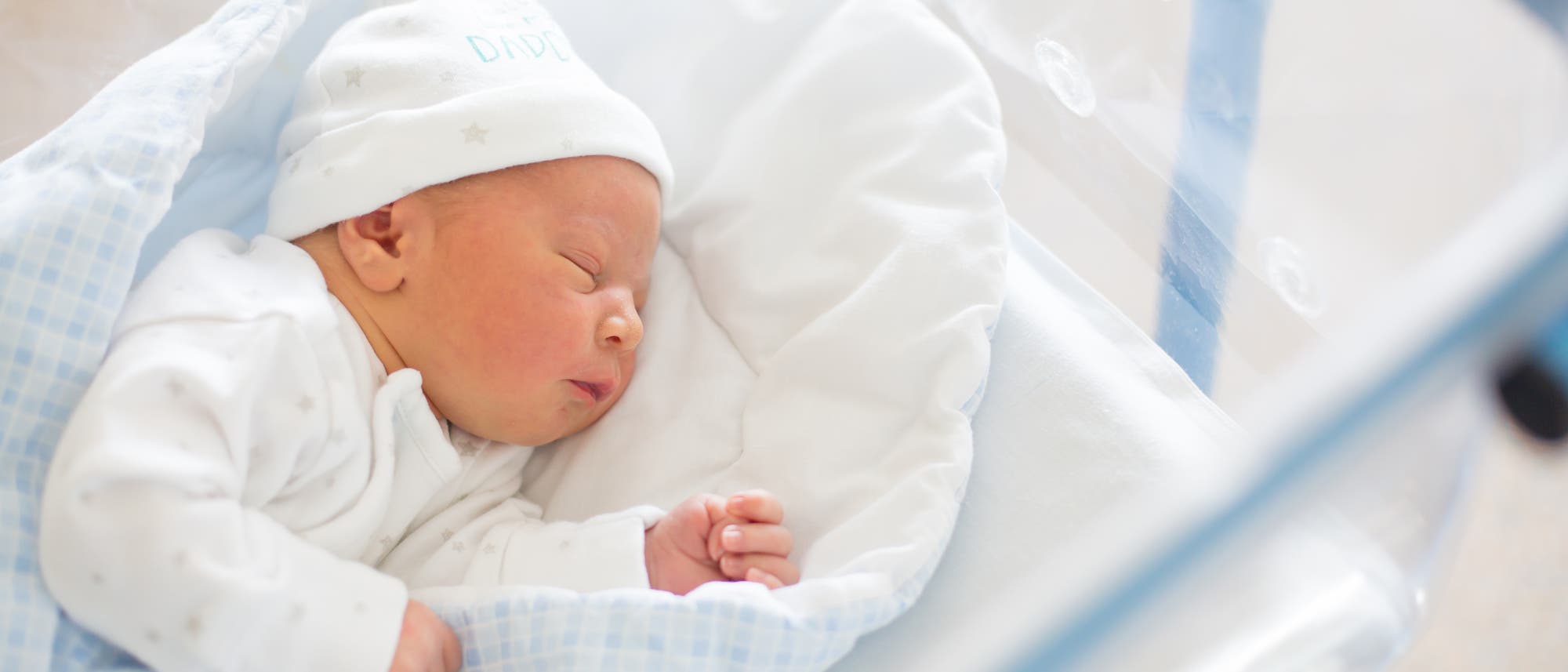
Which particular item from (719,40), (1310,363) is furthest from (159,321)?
(1310,363)

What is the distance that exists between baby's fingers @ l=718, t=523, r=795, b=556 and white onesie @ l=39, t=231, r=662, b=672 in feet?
0.20

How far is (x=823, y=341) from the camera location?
938 millimetres

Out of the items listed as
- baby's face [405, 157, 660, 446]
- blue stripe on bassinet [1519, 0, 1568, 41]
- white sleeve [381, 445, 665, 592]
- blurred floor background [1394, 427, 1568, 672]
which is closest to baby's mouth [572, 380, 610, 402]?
baby's face [405, 157, 660, 446]

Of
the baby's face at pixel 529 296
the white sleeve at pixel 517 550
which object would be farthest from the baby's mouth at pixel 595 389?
the white sleeve at pixel 517 550

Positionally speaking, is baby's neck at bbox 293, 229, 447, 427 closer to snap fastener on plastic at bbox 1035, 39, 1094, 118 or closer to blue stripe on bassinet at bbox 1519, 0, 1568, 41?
snap fastener on plastic at bbox 1035, 39, 1094, 118

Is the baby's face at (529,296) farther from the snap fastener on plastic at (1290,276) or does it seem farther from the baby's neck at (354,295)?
the snap fastener on plastic at (1290,276)

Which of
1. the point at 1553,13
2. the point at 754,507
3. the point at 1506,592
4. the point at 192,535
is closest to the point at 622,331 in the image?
the point at 754,507

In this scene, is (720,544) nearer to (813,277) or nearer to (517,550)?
(517,550)

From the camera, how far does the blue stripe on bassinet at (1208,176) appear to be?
873 mm

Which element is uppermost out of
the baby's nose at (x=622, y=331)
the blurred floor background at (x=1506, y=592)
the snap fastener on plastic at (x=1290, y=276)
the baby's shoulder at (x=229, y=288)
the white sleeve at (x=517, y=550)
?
the baby's shoulder at (x=229, y=288)

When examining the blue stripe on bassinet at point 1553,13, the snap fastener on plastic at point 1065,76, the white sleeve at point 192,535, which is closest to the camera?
the blue stripe on bassinet at point 1553,13

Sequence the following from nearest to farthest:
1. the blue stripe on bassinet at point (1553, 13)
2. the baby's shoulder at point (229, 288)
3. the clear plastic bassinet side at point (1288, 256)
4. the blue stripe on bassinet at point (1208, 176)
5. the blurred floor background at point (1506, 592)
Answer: the clear plastic bassinet side at point (1288, 256) → the blue stripe on bassinet at point (1553, 13) → the baby's shoulder at point (229, 288) → the blue stripe on bassinet at point (1208, 176) → the blurred floor background at point (1506, 592)

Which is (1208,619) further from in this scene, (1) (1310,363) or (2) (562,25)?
(2) (562,25)

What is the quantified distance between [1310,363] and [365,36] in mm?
788
